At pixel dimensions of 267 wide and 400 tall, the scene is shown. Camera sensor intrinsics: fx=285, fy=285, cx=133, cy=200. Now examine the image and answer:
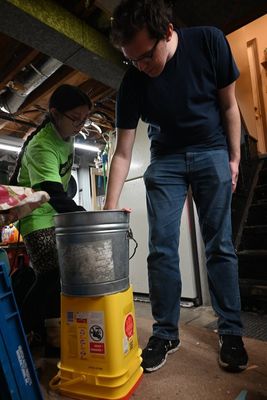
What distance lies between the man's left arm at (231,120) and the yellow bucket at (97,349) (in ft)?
2.36

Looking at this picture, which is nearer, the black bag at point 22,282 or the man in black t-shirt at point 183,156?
the man in black t-shirt at point 183,156

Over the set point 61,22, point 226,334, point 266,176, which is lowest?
point 226,334

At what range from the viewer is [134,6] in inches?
38.1

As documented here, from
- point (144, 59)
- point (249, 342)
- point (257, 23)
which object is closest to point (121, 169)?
point (144, 59)

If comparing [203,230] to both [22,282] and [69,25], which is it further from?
[69,25]

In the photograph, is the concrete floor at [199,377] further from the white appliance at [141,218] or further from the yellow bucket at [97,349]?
the white appliance at [141,218]

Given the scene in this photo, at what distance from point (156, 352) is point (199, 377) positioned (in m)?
0.18

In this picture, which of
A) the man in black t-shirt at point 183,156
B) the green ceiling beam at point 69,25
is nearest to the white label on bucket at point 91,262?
the man in black t-shirt at point 183,156

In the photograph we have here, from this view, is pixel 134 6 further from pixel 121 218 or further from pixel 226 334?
pixel 226 334

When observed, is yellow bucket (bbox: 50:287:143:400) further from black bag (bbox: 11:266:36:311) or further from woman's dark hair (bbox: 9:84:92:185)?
woman's dark hair (bbox: 9:84:92:185)

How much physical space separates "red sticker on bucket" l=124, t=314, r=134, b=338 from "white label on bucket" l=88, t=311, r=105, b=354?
0.09m

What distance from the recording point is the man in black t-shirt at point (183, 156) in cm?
110

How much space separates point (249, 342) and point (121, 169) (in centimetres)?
96

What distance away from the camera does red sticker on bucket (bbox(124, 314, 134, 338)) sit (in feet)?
3.07
